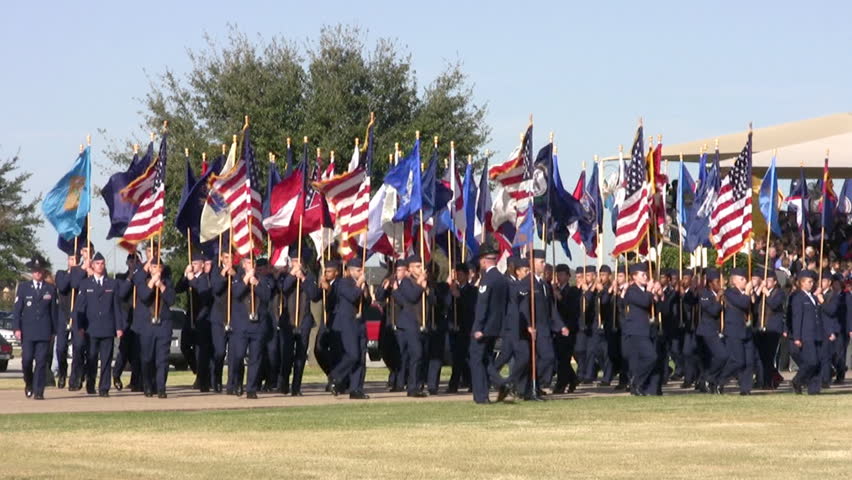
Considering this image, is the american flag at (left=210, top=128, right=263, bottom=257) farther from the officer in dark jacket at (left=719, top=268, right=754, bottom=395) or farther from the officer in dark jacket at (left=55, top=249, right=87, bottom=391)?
the officer in dark jacket at (left=719, top=268, right=754, bottom=395)

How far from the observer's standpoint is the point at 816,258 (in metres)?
31.8

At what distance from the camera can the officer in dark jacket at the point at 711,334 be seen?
2469 cm

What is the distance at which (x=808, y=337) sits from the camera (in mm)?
24344

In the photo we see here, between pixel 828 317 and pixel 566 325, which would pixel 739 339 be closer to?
pixel 828 317

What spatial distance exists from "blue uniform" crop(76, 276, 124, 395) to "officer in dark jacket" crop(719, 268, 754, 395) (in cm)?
795

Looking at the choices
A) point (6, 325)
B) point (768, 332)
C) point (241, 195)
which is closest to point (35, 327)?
point (241, 195)

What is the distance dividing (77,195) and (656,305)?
819 cm

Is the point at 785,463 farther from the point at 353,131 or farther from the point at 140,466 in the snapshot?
the point at 353,131

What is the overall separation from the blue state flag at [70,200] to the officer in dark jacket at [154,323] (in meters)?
1.91

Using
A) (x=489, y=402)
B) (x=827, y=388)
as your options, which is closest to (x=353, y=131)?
(x=827, y=388)

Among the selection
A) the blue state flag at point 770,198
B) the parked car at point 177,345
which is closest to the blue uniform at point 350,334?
the blue state flag at point 770,198

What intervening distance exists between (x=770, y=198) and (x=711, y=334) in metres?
4.02

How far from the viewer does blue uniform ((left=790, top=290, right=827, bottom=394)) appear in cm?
2430

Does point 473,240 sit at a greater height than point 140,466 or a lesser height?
greater
